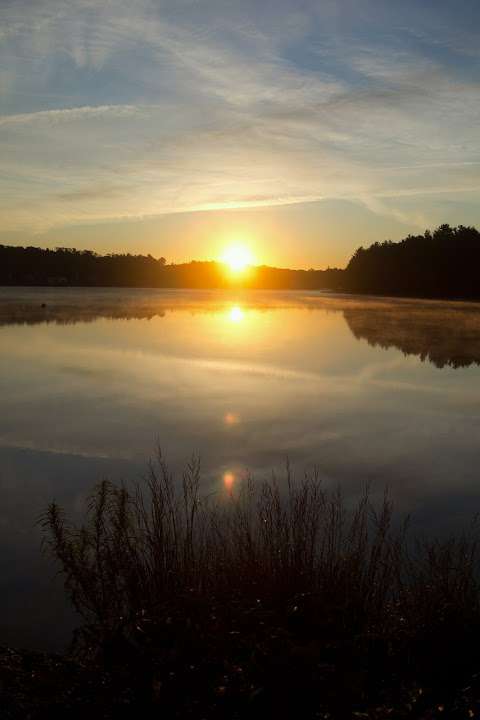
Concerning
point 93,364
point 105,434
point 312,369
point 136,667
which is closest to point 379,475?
point 105,434

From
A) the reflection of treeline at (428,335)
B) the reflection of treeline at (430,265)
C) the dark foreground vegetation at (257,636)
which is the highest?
the reflection of treeline at (430,265)

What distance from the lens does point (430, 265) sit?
373ft

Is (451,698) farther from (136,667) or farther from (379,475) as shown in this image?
(379,475)

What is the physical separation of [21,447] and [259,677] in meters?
10.3

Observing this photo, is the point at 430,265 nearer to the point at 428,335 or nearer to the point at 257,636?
the point at 428,335

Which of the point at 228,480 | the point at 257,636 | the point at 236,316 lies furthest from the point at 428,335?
the point at 257,636

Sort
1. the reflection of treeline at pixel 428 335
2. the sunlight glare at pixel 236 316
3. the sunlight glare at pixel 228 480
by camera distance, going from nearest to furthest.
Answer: the sunlight glare at pixel 228 480, the reflection of treeline at pixel 428 335, the sunlight glare at pixel 236 316

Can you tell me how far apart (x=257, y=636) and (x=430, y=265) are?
11427 centimetres

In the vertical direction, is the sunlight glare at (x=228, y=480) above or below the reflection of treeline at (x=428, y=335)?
below

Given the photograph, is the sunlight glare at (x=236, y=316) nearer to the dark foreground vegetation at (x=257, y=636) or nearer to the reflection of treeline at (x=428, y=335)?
the reflection of treeline at (x=428, y=335)

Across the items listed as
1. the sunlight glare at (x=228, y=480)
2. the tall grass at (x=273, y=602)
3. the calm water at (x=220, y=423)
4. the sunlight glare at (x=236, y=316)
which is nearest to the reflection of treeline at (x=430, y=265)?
the sunlight glare at (x=236, y=316)

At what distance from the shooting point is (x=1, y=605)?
Answer: 7543 mm

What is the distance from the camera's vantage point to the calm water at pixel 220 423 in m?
10.4

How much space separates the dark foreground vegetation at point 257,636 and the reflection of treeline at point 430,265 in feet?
344
